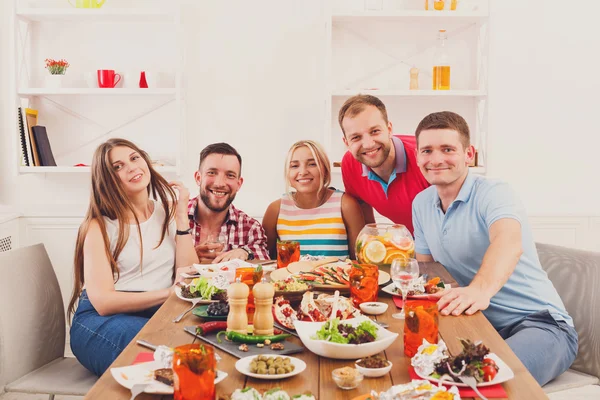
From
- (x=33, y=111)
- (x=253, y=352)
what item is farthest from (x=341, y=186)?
(x=253, y=352)

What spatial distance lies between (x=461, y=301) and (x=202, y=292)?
719 millimetres

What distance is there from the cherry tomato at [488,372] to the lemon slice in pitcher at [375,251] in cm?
77

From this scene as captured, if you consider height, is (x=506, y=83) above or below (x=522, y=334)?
above

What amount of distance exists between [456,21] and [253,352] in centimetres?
272

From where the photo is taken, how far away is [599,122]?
371 cm

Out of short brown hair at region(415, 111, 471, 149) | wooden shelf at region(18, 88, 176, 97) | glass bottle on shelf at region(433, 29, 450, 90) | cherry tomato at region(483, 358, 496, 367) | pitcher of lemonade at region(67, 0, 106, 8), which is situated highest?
pitcher of lemonade at region(67, 0, 106, 8)

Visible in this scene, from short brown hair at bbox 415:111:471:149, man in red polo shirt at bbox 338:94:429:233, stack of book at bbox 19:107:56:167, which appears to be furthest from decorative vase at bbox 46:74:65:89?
short brown hair at bbox 415:111:471:149

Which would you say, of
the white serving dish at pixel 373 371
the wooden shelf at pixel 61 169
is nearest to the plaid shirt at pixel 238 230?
the wooden shelf at pixel 61 169

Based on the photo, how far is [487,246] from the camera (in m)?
2.23

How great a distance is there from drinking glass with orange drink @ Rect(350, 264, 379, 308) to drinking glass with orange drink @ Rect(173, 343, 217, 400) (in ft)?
2.43

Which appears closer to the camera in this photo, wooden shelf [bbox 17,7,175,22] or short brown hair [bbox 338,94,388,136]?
short brown hair [bbox 338,94,388,136]

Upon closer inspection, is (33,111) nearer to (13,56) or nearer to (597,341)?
(13,56)

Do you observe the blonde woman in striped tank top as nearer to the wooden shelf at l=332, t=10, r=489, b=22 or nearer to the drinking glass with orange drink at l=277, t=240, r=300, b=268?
the drinking glass with orange drink at l=277, t=240, r=300, b=268

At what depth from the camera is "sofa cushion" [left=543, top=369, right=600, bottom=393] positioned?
2.02 m
